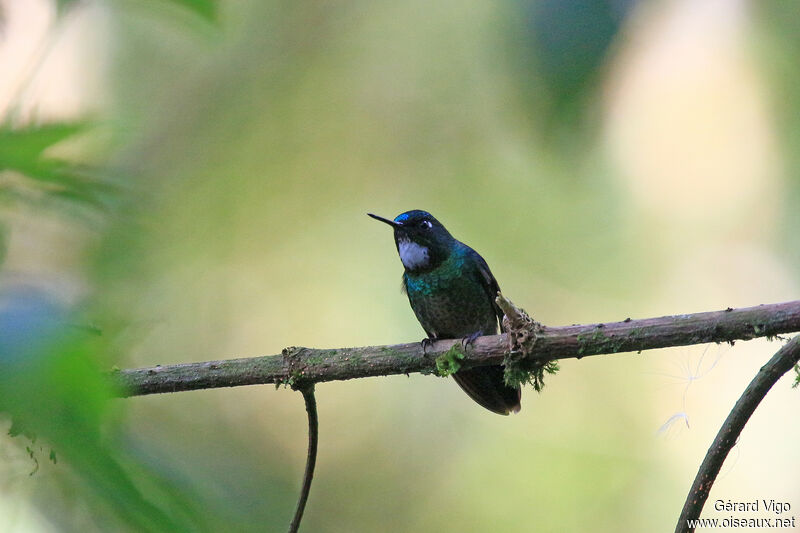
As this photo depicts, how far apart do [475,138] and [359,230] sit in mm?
1888

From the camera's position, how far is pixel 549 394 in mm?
8297

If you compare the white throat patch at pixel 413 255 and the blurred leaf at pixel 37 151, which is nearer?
the blurred leaf at pixel 37 151

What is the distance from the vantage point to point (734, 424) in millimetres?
1965

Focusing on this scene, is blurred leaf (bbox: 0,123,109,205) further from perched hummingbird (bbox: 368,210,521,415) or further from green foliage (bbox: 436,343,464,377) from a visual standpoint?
perched hummingbird (bbox: 368,210,521,415)

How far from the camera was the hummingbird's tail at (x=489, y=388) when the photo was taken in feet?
16.3

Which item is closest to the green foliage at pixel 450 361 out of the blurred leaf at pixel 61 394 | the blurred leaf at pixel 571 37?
the blurred leaf at pixel 571 37

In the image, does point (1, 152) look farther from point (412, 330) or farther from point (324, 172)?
point (324, 172)

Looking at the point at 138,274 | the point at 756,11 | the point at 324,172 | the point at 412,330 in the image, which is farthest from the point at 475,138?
the point at 138,274

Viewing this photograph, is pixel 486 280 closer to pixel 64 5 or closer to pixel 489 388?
pixel 489 388

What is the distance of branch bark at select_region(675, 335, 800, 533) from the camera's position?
6.31 ft

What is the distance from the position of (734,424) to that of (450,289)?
3359 millimetres

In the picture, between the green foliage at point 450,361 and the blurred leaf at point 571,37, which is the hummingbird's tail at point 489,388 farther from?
the blurred leaf at point 571,37

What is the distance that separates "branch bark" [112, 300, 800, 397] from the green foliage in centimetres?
2

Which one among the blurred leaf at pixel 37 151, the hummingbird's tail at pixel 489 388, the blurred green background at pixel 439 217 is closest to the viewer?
the blurred leaf at pixel 37 151
